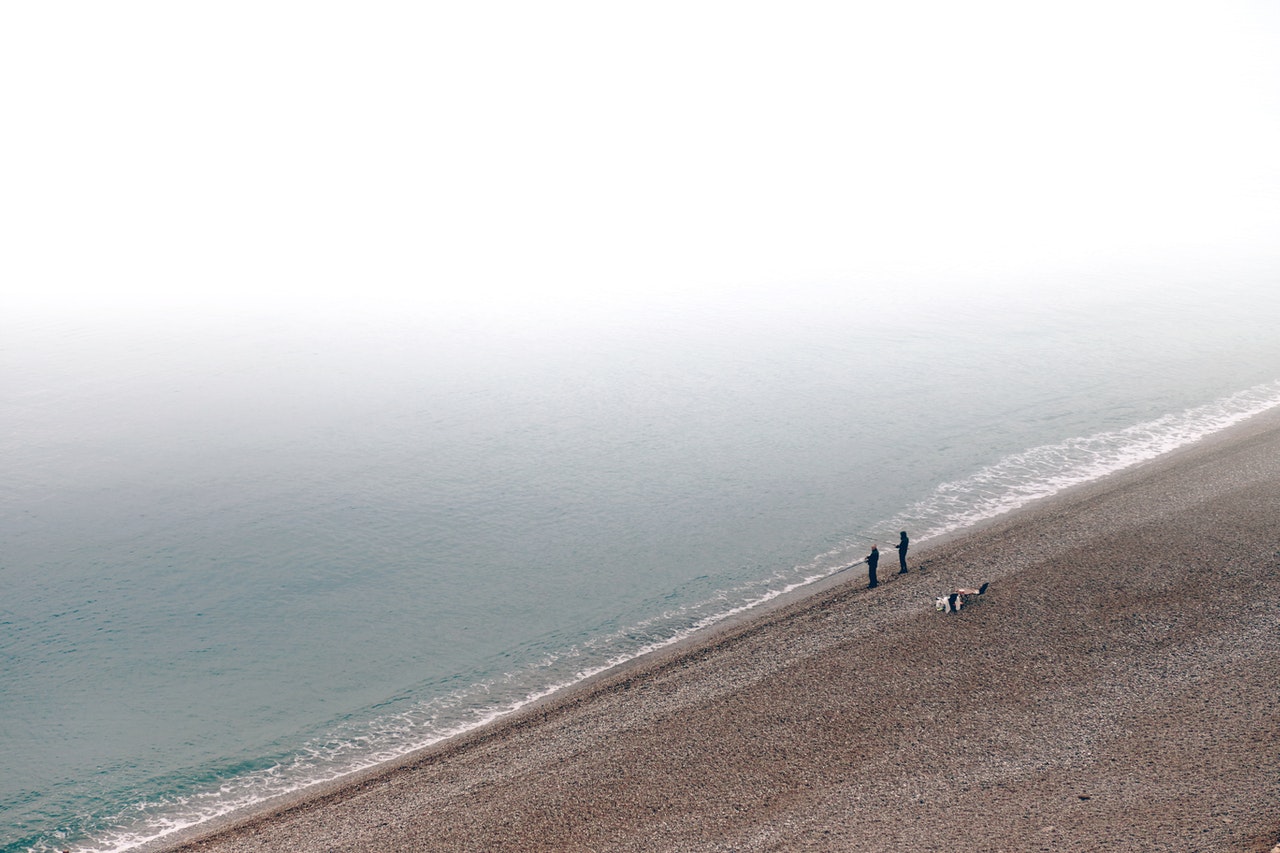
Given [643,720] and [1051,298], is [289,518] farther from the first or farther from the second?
[1051,298]

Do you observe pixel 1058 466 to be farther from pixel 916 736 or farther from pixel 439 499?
pixel 439 499

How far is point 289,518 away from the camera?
45125mm

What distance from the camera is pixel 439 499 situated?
47.4 m

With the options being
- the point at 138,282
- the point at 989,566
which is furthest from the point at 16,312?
the point at 989,566

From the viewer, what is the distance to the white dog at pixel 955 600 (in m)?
29.2

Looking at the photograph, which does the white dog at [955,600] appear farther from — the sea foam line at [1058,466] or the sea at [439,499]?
the sea foam line at [1058,466]

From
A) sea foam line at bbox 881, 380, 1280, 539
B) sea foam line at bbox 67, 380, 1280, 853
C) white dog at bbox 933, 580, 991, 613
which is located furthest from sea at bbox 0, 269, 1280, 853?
white dog at bbox 933, 580, 991, 613

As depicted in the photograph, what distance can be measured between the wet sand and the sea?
3938mm

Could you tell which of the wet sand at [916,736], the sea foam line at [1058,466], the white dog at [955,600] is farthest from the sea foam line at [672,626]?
the white dog at [955,600]

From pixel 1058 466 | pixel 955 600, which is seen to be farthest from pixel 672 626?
pixel 1058 466

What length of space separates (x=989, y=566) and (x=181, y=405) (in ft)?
211

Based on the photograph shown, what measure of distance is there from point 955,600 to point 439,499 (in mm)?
29075

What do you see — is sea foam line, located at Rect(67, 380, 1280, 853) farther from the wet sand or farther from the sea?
the wet sand

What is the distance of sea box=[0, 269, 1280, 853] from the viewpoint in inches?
1120
